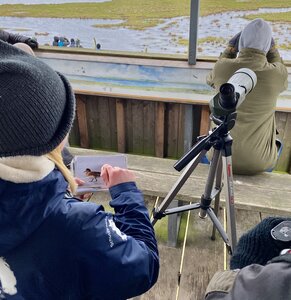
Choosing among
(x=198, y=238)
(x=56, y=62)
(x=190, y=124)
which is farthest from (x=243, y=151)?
(x=56, y=62)

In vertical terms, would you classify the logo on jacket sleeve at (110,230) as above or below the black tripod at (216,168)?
above

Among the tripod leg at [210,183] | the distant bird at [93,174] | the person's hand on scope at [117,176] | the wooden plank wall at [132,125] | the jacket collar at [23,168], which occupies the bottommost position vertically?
the wooden plank wall at [132,125]

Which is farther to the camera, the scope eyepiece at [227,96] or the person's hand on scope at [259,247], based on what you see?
the scope eyepiece at [227,96]

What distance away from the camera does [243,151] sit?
206 centimetres

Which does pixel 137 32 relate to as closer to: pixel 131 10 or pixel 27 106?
pixel 131 10

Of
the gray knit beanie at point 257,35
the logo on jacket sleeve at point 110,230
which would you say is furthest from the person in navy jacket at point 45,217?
the gray knit beanie at point 257,35

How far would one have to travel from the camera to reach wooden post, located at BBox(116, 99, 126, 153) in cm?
318

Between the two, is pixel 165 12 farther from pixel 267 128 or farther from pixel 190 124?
pixel 267 128

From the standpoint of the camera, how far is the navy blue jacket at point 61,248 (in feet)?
2.28

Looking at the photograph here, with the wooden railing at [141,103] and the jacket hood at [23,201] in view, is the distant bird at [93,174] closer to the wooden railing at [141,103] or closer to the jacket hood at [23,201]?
the jacket hood at [23,201]

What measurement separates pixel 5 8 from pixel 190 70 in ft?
5.76

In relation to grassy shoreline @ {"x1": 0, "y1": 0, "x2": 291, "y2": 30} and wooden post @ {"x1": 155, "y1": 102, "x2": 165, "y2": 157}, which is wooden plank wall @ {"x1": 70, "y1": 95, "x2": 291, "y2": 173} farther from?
grassy shoreline @ {"x1": 0, "y1": 0, "x2": 291, "y2": 30}

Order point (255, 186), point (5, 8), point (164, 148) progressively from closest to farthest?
point (255, 186)
point (5, 8)
point (164, 148)

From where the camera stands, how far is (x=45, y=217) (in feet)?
2.37
